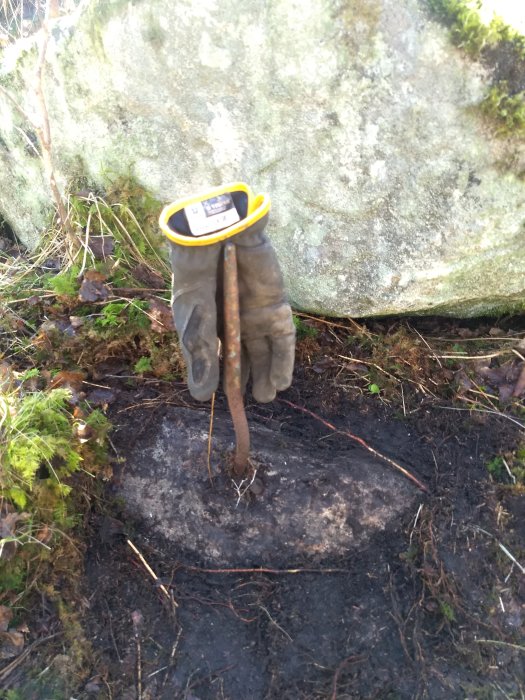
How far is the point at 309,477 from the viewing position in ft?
8.71

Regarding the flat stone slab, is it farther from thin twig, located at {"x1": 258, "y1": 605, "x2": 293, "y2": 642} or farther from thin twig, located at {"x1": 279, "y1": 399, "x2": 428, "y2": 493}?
thin twig, located at {"x1": 258, "y1": 605, "x2": 293, "y2": 642}

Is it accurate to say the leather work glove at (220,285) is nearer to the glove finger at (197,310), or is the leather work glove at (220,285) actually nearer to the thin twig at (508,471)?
the glove finger at (197,310)

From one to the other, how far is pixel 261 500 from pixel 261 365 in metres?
0.69

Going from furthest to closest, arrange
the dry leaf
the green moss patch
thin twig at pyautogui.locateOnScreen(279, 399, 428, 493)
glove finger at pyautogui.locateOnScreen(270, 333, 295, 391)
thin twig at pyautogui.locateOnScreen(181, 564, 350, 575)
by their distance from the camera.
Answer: the dry leaf
thin twig at pyautogui.locateOnScreen(279, 399, 428, 493)
thin twig at pyautogui.locateOnScreen(181, 564, 350, 575)
the green moss patch
glove finger at pyautogui.locateOnScreen(270, 333, 295, 391)

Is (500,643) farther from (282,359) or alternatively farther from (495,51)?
(495,51)

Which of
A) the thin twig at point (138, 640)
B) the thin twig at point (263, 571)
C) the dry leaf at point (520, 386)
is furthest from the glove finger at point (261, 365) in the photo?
the dry leaf at point (520, 386)

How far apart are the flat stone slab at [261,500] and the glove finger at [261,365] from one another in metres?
0.41

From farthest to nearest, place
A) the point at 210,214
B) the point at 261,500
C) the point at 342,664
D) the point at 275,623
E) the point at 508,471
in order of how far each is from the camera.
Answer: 1. the point at 508,471
2. the point at 261,500
3. the point at 275,623
4. the point at 342,664
5. the point at 210,214

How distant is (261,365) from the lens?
7.80 ft

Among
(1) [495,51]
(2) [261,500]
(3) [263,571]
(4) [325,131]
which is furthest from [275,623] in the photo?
(1) [495,51]

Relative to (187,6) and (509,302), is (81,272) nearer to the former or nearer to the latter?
(187,6)

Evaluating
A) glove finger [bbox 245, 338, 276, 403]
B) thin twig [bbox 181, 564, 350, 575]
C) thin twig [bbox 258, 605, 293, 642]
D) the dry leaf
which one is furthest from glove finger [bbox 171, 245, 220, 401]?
the dry leaf

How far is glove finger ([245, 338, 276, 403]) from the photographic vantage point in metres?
2.29

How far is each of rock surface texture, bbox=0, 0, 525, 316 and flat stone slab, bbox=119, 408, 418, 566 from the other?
96 cm
